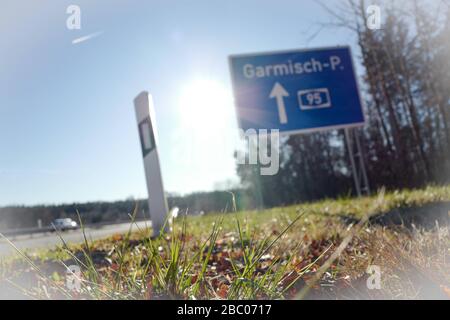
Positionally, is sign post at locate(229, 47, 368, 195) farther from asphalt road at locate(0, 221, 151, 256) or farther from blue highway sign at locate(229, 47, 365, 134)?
asphalt road at locate(0, 221, 151, 256)

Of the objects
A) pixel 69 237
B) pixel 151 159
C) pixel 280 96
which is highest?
pixel 280 96

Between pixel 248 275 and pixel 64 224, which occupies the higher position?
pixel 64 224

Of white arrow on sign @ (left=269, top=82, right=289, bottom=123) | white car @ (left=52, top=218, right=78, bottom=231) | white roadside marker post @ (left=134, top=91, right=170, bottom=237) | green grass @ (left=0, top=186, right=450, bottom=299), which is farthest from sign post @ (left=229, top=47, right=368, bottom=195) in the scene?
green grass @ (left=0, top=186, right=450, bottom=299)

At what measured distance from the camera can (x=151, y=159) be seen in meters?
2.99

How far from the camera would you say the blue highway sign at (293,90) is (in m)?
4.13

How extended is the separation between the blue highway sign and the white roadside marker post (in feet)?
4.89

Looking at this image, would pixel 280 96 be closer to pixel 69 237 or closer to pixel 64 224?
pixel 69 237

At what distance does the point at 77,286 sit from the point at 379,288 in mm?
884

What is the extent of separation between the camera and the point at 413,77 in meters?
10.6

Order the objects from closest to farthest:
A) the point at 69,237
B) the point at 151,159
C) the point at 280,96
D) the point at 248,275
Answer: the point at 248,275 → the point at 69,237 → the point at 151,159 → the point at 280,96

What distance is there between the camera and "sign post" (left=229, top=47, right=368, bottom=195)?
4.13 m

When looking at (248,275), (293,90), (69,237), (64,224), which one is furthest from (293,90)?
(248,275)

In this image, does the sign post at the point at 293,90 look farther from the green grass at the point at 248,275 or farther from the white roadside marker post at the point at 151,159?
the green grass at the point at 248,275
